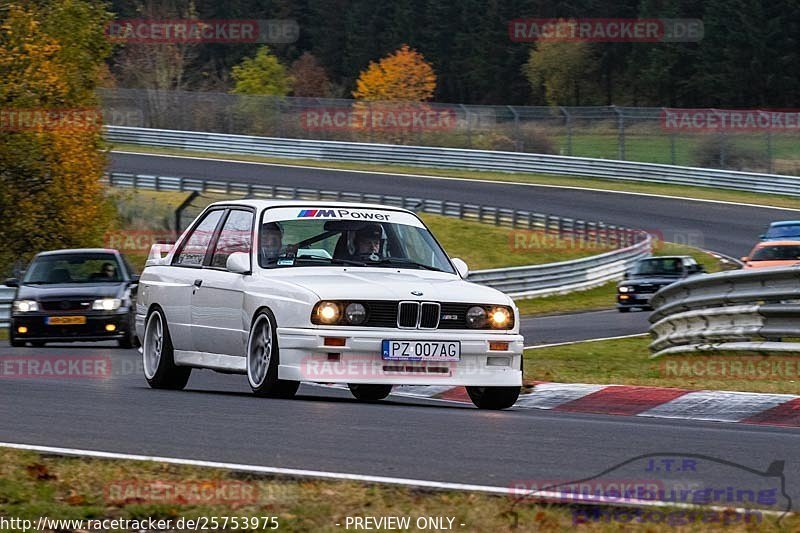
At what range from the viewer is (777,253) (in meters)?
27.1

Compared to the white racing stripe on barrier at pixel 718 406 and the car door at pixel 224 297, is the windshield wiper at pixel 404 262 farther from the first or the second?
the white racing stripe on barrier at pixel 718 406

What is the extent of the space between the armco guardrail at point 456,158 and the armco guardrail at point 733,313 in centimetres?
3436

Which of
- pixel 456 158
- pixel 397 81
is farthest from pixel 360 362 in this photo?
pixel 397 81

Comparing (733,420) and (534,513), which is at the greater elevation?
(534,513)

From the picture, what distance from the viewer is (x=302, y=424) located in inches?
335

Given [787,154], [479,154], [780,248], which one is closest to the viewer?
[780,248]

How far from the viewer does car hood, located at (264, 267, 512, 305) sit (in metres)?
10.3

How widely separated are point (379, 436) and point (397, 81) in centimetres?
7930

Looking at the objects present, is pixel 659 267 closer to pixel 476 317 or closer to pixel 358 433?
pixel 476 317

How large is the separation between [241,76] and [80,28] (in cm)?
5493

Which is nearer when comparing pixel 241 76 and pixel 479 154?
pixel 479 154

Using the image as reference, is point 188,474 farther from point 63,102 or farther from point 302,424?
Answer: point 63,102

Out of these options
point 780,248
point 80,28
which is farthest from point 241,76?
point 780,248

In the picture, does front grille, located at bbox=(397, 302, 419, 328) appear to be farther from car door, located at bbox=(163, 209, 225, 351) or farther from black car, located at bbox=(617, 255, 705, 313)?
black car, located at bbox=(617, 255, 705, 313)
